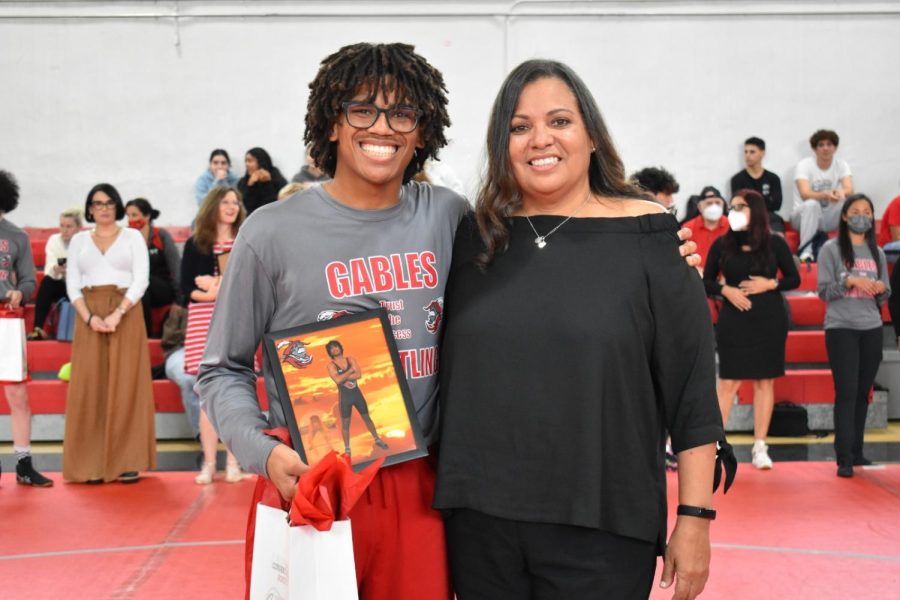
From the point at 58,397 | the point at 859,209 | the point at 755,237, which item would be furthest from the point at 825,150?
the point at 58,397

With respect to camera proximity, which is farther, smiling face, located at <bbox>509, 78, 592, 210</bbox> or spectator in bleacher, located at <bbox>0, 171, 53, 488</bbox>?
spectator in bleacher, located at <bbox>0, 171, 53, 488</bbox>

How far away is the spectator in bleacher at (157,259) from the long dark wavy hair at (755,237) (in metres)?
4.07

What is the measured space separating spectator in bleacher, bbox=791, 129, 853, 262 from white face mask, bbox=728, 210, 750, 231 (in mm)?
3512

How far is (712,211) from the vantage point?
7766 mm

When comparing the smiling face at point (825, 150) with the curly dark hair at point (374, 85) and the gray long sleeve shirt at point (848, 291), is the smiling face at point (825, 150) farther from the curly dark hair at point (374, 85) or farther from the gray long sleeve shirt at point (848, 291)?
the curly dark hair at point (374, 85)

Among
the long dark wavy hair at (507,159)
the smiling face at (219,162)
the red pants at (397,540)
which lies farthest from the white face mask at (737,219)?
the smiling face at (219,162)

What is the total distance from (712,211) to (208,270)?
390cm

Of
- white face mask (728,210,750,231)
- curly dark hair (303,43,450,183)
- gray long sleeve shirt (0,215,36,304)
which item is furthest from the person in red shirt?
curly dark hair (303,43,450,183)

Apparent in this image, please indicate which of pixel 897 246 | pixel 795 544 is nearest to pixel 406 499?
pixel 795 544

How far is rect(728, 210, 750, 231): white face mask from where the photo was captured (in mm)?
6340

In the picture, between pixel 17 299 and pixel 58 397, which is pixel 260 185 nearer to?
pixel 58 397

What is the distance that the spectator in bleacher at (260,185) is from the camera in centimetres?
903

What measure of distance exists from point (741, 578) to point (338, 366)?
2845 mm

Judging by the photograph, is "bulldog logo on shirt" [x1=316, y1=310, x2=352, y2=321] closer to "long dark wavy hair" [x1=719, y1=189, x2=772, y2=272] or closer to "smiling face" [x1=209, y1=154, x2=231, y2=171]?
"long dark wavy hair" [x1=719, y1=189, x2=772, y2=272]
